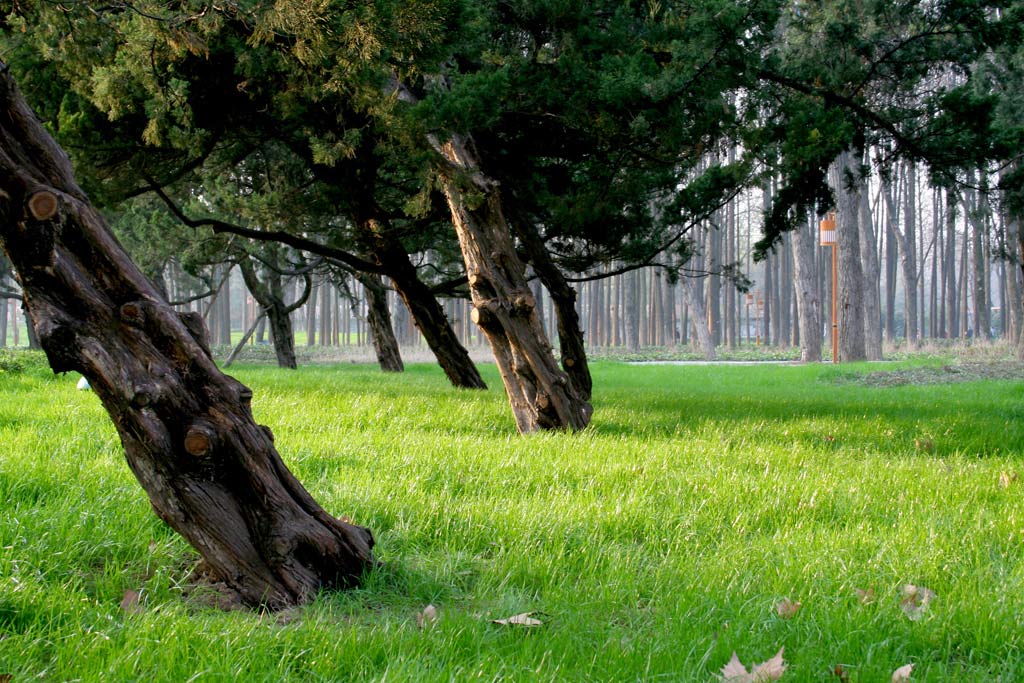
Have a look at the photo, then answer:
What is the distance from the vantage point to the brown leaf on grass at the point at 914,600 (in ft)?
9.51

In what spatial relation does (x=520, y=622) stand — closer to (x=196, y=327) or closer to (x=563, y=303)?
(x=196, y=327)

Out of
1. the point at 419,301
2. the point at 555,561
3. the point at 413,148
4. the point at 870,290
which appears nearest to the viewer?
the point at 555,561

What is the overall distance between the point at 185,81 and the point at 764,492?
6556 millimetres

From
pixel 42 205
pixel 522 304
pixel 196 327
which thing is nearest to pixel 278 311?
pixel 522 304

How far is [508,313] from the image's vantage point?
7438mm

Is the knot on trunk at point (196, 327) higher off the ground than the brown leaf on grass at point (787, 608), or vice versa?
the knot on trunk at point (196, 327)

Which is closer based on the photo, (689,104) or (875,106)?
(689,104)

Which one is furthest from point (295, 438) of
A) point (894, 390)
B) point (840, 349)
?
point (840, 349)

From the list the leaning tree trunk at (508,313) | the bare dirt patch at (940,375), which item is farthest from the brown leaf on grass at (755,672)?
the bare dirt patch at (940,375)

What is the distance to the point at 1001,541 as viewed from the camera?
387 centimetres

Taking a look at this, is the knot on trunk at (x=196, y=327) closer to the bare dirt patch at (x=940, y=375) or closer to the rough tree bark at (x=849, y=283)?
the bare dirt patch at (x=940, y=375)

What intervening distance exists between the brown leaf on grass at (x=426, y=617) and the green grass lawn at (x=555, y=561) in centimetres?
5

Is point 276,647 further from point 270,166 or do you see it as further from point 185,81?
point 270,166

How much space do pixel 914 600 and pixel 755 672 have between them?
1044 millimetres
